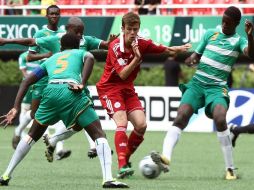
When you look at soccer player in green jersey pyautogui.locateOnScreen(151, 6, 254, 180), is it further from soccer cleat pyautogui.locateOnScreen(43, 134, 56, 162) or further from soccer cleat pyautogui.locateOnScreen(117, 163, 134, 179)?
soccer cleat pyautogui.locateOnScreen(43, 134, 56, 162)

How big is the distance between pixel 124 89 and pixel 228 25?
1.59 metres

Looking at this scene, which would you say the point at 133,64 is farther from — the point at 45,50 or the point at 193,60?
the point at 45,50

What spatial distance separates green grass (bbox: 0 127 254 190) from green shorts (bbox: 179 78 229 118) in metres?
0.96

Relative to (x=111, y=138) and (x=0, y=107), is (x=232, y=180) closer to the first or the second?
(x=111, y=138)

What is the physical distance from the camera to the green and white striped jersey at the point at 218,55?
1391 cm

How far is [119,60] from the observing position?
13.6 meters

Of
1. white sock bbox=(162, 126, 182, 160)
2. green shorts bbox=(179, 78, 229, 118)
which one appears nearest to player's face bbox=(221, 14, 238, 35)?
green shorts bbox=(179, 78, 229, 118)

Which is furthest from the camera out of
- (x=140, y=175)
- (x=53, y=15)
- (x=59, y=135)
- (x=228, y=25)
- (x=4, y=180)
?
(x=53, y=15)

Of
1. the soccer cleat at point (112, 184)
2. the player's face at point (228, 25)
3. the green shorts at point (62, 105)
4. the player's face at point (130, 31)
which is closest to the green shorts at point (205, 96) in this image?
the player's face at point (228, 25)

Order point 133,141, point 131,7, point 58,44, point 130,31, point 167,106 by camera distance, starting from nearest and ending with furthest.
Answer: point 130,31, point 133,141, point 58,44, point 167,106, point 131,7

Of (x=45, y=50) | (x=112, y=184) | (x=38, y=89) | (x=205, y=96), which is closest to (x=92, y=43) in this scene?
(x=45, y=50)

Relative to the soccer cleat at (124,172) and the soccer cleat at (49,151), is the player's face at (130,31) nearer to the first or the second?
the soccer cleat at (124,172)

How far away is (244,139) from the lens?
23.7 m

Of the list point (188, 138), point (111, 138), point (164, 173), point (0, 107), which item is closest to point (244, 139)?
point (188, 138)
